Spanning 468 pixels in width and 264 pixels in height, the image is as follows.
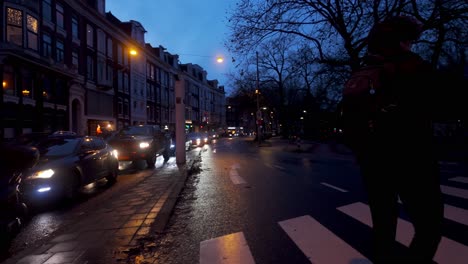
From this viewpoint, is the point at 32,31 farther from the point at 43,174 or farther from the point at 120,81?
the point at 43,174

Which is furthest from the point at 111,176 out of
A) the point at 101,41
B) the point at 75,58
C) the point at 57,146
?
the point at 101,41

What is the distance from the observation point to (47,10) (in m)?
27.8

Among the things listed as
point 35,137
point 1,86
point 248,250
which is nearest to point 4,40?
point 1,86

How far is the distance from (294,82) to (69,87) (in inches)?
1393

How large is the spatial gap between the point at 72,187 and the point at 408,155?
290 inches

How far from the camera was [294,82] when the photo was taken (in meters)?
57.9

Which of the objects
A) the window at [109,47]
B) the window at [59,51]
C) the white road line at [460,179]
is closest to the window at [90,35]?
the window at [109,47]

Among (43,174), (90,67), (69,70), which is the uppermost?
(90,67)

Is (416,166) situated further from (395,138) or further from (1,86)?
(1,86)

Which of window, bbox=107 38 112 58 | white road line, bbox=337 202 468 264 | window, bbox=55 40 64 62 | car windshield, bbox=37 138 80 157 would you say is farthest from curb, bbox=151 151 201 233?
window, bbox=107 38 112 58

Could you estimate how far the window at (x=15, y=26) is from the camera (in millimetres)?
23062

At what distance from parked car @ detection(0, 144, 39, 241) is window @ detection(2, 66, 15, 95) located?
22.0 m

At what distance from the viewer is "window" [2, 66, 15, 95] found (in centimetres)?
2294

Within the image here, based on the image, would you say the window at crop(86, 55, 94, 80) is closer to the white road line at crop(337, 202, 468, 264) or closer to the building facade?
the building facade
